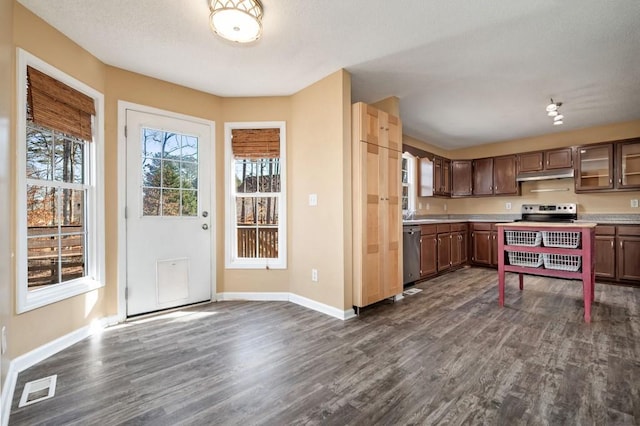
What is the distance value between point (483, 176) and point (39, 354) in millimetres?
6535

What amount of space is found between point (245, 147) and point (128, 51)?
4.53 feet

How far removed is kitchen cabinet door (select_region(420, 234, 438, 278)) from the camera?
4.27 meters

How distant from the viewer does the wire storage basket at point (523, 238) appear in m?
3.04

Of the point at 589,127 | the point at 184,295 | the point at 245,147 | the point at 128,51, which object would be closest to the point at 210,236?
the point at 184,295

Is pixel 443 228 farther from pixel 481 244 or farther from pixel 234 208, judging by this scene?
pixel 234 208

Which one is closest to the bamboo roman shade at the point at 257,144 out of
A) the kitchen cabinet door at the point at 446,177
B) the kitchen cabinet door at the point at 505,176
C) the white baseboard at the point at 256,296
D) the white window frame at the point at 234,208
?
the white window frame at the point at 234,208

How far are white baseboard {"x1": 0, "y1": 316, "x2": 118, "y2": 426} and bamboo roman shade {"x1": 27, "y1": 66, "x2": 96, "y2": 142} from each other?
163cm

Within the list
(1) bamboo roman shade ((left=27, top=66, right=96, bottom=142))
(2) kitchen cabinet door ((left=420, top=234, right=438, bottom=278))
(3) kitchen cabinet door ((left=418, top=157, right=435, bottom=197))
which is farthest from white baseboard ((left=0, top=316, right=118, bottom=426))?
(3) kitchen cabinet door ((left=418, top=157, right=435, bottom=197))

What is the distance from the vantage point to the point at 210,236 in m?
3.38

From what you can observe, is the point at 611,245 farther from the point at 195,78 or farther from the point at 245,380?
the point at 195,78

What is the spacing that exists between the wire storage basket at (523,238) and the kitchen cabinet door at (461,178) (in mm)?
2747

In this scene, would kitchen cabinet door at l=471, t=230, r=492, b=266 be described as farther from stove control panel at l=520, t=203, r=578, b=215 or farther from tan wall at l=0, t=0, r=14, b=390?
tan wall at l=0, t=0, r=14, b=390

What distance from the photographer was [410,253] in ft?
13.0

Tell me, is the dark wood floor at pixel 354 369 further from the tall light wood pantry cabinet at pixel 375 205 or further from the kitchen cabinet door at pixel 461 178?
the kitchen cabinet door at pixel 461 178
